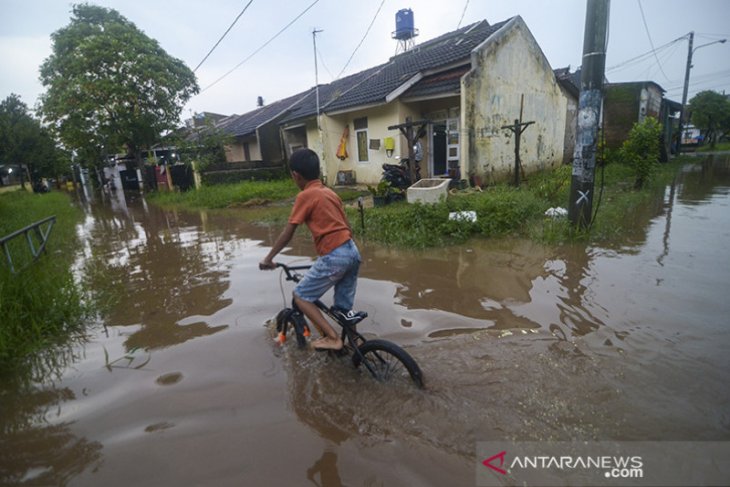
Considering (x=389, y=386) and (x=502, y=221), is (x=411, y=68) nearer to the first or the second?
(x=502, y=221)

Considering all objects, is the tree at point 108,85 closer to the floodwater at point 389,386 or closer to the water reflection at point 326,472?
the floodwater at point 389,386

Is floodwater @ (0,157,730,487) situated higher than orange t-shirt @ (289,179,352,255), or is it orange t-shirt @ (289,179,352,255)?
orange t-shirt @ (289,179,352,255)

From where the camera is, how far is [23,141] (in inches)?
1046

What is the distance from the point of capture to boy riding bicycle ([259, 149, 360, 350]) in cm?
282

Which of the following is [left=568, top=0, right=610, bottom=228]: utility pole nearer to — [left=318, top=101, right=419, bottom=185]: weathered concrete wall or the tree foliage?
the tree foliage

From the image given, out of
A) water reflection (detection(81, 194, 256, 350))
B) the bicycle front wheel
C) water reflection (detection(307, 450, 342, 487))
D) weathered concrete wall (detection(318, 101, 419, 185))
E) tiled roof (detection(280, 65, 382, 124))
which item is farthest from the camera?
tiled roof (detection(280, 65, 382, 124))

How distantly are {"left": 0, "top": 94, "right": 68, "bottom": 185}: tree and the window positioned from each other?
22.5m

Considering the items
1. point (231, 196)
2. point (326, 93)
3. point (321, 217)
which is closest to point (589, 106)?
point (321, 217)

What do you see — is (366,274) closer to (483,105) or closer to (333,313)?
(333,313)

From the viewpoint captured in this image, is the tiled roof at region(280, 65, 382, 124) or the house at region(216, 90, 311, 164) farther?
the house at region(216, 90, 311, 164)

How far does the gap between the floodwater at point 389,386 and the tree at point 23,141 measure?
2895cm

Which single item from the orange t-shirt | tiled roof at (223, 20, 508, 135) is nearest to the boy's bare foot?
the orange t-shirt

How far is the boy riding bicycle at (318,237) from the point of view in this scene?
9.25ft

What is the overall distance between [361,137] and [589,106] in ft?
33.4
